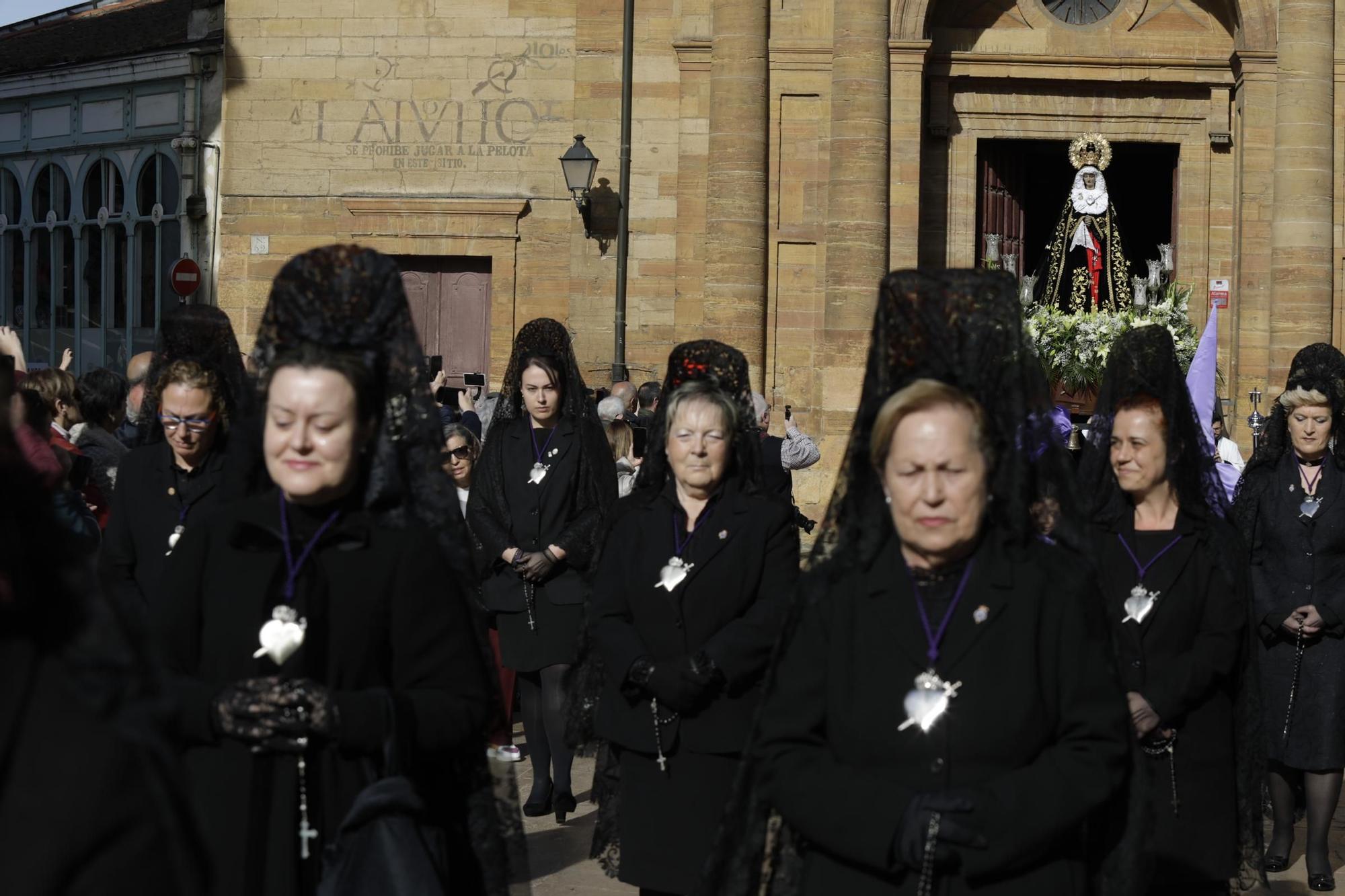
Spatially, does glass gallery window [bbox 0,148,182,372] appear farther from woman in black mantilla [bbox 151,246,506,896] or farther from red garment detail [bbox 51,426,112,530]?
woman in black mantilla [bbox 151,246,506,896]

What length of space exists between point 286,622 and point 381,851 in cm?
54

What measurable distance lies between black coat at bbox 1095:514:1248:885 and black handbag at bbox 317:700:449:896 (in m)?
2.92

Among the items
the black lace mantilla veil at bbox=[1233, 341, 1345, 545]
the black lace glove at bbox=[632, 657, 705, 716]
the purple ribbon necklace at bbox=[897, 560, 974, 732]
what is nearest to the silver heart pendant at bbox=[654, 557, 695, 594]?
the black lace glove at bbox=[632, 657, 705, 716]

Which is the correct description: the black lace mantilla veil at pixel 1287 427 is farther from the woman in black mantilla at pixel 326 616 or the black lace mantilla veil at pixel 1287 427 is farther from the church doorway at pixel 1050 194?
the church doorway at pixel 1050 194

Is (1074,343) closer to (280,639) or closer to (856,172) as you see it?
(856,172)

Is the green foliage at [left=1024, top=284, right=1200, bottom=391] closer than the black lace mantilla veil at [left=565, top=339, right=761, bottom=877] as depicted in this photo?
No

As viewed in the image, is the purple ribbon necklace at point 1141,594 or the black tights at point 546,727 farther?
the black tights at point 546,727

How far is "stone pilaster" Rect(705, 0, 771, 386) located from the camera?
2086cm

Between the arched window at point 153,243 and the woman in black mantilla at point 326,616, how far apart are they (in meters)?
23.0

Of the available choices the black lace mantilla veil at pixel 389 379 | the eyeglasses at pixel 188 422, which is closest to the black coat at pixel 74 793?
the black lace mantilla veil at pixel 389 379

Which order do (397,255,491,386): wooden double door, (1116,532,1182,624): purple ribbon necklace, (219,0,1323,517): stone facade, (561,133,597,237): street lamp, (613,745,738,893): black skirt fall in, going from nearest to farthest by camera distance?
(1116,532,1182,624): purple ribbon necklace
(613,745,738,893): black skirt
(561,133,597,237): street lamp
(219,0,1323,517): stone facade
(397,255,491,386): wooden double door

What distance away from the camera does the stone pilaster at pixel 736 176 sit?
20.9 metres

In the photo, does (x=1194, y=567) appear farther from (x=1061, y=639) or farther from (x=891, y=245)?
(x=891, y=245)

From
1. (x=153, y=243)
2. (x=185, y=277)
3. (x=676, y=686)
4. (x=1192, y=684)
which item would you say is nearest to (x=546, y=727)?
(x=676, y=686)
